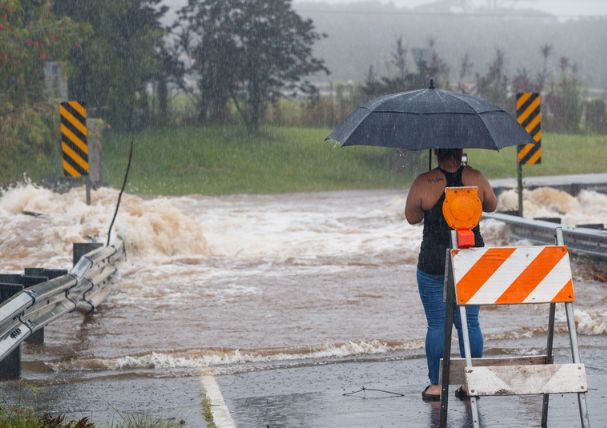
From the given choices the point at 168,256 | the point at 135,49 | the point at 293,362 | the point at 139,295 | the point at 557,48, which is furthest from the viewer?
the point at 557,48

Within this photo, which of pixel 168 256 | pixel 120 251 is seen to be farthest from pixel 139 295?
pixel 168 256

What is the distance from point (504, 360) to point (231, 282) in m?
7.81

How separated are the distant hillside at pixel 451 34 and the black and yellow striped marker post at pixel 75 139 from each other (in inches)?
3821

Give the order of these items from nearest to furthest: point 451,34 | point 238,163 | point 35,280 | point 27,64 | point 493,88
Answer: point 35,280
point 27,64
point 238,163
point 493,88
point 451,34

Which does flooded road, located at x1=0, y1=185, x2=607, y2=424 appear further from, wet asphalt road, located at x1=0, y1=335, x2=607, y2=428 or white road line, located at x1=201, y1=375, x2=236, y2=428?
white road line, located at x1=201, y1=375, x2=236, y2=428

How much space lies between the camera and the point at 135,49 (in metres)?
40.3

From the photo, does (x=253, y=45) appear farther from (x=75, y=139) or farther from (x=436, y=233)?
(x=436, y=233)

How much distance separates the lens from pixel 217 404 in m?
8.05

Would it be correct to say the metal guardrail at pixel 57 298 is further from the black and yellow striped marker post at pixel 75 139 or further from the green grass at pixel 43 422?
the black and yellow striped marker post at pixel 75 139

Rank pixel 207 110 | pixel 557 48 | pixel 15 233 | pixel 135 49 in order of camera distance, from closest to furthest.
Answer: pixel 15 233 < pixel 135 49 < pixel 207 110 < pixel 557 48

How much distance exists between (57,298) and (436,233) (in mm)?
3593

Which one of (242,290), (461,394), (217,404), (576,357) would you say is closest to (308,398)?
(217,404)

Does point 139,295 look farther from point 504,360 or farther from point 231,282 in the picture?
point 504,360

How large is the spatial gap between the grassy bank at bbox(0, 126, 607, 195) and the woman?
24.8 m
